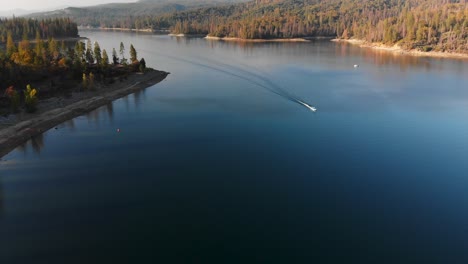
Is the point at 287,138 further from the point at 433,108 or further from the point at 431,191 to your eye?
the point at 433,108

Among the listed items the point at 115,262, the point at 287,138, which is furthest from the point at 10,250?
the point at 287,138

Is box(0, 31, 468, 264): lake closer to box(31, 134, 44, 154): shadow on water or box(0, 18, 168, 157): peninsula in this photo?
box(31, 134, 44, 154): shadow on water

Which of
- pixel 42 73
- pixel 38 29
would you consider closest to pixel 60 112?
pixel 42 73

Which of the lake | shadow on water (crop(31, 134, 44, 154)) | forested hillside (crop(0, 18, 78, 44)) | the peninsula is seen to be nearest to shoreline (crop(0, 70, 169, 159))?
the peninsula

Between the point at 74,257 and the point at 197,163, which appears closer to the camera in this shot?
the point at 74,257

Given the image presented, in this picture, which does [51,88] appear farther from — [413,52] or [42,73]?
[413,52]

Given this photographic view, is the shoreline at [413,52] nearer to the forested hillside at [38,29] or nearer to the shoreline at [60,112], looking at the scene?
the shoreline at [60,112]
